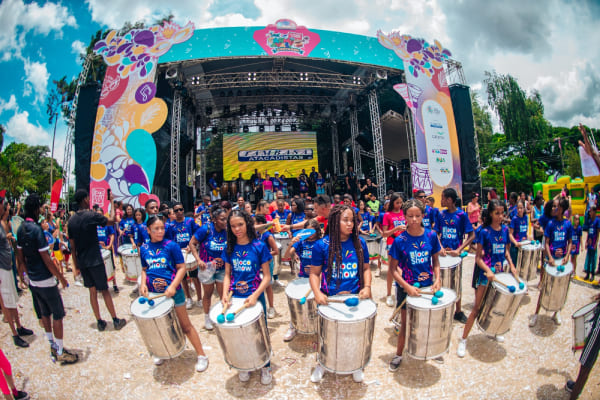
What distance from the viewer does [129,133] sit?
40.2 ft

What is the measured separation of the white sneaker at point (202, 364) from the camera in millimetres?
3434

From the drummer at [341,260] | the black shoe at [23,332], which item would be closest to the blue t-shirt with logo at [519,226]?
the drummer at [341,260]

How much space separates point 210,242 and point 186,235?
178cm

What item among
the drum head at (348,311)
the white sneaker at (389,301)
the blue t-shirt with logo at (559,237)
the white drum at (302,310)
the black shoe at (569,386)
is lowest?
the white sneaker at (389,301)

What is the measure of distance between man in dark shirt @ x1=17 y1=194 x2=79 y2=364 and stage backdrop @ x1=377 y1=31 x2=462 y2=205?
1368cm

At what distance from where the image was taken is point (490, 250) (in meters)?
3.72

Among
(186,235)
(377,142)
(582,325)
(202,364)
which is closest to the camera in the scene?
(582,325)

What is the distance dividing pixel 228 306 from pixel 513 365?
3.29 metres

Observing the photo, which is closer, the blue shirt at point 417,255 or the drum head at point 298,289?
the blue shirt at point 417,255

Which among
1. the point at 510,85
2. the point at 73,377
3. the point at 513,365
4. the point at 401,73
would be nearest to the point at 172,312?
the point at 73,377

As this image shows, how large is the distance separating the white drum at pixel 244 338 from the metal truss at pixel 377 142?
13.3 m

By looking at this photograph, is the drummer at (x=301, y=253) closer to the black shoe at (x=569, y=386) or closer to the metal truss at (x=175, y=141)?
the black shoe at (x=569, y=386)

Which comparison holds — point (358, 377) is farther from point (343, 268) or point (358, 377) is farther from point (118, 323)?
point (118, 323)

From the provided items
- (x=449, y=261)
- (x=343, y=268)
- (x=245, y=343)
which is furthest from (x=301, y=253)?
(x=449, y=261)
